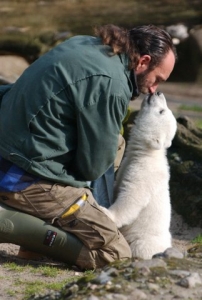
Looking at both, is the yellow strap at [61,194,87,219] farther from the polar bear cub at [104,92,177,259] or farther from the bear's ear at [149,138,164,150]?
the bear's ear at [149,138,164,150]

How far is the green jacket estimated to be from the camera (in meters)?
4.61

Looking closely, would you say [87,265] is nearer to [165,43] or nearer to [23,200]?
[23,200]

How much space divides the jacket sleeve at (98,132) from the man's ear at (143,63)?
31 centimetres

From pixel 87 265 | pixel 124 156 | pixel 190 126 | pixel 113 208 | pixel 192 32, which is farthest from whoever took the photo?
pixel 192 32

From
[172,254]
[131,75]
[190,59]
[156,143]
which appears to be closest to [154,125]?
[156,143]

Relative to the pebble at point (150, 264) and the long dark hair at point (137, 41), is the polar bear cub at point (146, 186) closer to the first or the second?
the long dark hair at point (137, 41)

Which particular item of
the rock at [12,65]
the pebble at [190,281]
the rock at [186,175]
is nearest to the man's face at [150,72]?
the pebble at [190,281]

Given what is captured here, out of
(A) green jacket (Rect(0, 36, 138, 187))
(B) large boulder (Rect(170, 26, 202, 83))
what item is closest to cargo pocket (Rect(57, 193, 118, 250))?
(A) green jacket (Rect(0, 36, 138, 187))

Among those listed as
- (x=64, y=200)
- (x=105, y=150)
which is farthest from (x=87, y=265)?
(x=105, y=150)

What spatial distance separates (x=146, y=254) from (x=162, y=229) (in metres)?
0.23

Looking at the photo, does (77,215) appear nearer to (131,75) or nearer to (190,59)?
(131,75)

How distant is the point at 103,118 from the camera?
4625 millimetres

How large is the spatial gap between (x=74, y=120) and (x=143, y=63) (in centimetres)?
59

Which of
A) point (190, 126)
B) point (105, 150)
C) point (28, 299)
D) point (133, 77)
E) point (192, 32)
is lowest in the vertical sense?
point (192, 32)
